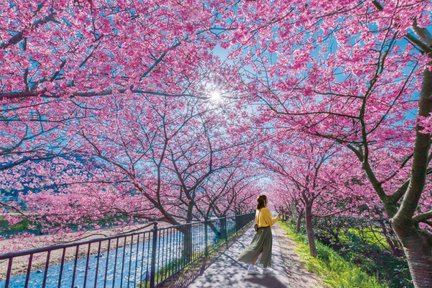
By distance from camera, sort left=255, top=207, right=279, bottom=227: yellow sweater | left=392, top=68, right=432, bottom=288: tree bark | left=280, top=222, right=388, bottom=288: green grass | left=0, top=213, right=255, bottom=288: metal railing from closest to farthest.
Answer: left=0, top=213, right=255, bottom=288: metal railing < left=392, top=68, right=432, bottom=288: tree bark < left=280, top=222, right=388, bottom=288: green grass < left=255, top=207, right=279, bottom=227: yellow sweater

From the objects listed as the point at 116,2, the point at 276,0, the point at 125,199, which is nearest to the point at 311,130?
the point at 276,0

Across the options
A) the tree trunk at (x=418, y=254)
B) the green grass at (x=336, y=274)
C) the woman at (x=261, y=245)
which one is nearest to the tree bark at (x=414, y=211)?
the tree trunk at (x=418, y=254)

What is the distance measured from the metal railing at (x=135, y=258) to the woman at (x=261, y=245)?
1591 millimetres

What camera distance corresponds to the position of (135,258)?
677 cm

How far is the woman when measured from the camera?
18.4 ft

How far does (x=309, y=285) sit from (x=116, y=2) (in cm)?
693

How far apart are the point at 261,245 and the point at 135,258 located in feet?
12.4

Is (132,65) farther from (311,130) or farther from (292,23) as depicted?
(311,130)

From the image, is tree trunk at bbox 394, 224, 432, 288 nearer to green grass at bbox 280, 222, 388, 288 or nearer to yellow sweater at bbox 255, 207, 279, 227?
green grass at bbox 280, 222, 388, 288

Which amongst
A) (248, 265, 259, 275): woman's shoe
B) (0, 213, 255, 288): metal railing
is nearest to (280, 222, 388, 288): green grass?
(248, 265, 259, 275): woman's shoe

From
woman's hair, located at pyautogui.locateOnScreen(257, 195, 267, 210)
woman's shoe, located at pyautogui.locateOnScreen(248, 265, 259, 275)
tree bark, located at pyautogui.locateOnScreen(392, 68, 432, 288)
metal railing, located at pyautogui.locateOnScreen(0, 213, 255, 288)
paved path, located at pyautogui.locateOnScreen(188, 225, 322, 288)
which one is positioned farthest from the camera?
woman's hair, located at pyautogui.locateOnScreen(257, 195, 267, 210)

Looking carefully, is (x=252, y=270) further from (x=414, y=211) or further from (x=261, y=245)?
(x=414, y=211)

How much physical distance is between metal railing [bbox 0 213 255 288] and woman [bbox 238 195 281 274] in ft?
5.22

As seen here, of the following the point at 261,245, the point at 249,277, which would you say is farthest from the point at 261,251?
the point at 249,277
